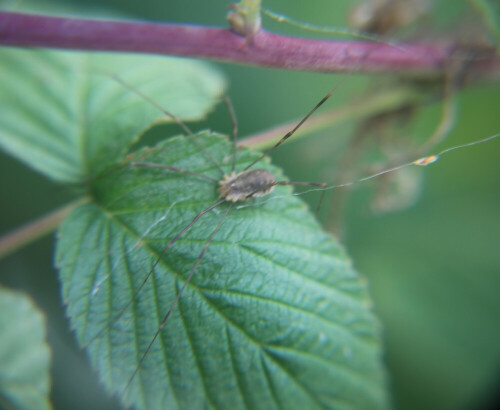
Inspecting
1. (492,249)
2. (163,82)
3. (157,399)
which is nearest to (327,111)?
(163,82)

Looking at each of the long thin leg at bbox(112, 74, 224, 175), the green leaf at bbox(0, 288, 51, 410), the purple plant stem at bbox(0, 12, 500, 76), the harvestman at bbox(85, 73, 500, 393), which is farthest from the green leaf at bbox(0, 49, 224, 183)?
the green leaf at bbox(0, 288, 51, 410)

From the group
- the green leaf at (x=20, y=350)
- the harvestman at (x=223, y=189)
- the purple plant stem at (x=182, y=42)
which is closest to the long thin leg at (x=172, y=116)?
the harvestman at (x=223, y=189)

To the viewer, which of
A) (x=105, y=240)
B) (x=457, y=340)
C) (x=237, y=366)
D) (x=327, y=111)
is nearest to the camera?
(x=237, y=366)

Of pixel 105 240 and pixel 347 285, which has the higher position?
pixel 105 240

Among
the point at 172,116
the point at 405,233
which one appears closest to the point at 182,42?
the point at 172,116

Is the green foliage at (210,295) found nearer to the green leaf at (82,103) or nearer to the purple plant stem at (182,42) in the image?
the green leaf at (82,103)

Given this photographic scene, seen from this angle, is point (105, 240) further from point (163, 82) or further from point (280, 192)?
point (163, 82)
